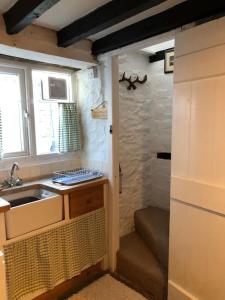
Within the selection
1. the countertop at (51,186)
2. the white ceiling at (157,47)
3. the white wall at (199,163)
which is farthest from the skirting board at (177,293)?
the white ceiling at (157,47)

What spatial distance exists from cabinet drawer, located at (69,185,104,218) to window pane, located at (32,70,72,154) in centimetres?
61

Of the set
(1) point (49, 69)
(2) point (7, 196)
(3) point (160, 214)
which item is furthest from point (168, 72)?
(2) point (7, 196)

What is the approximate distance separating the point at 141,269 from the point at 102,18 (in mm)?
1987

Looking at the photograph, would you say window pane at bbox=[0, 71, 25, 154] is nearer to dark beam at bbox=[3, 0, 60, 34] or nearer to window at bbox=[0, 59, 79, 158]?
window at bbox=[0, 59, 79, 158]

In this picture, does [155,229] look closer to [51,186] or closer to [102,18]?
[51,186]

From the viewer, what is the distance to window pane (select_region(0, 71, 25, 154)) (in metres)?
2.04

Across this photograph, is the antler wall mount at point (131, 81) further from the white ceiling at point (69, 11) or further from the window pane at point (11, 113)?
the window pane at point (11, 113)

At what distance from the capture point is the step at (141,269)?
1937 mm

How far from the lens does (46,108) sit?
229 cm

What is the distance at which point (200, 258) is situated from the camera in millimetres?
1557

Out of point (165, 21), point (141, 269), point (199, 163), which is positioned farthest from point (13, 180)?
point (165, 21)

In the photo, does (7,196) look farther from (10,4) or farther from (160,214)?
(160,214)

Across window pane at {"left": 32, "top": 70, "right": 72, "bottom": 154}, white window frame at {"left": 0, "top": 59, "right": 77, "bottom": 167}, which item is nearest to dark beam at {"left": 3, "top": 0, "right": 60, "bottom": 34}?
white window frame at {"left": 0, "top": 59, "right": 77, "bottom": 167}

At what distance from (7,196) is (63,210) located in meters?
0.47
